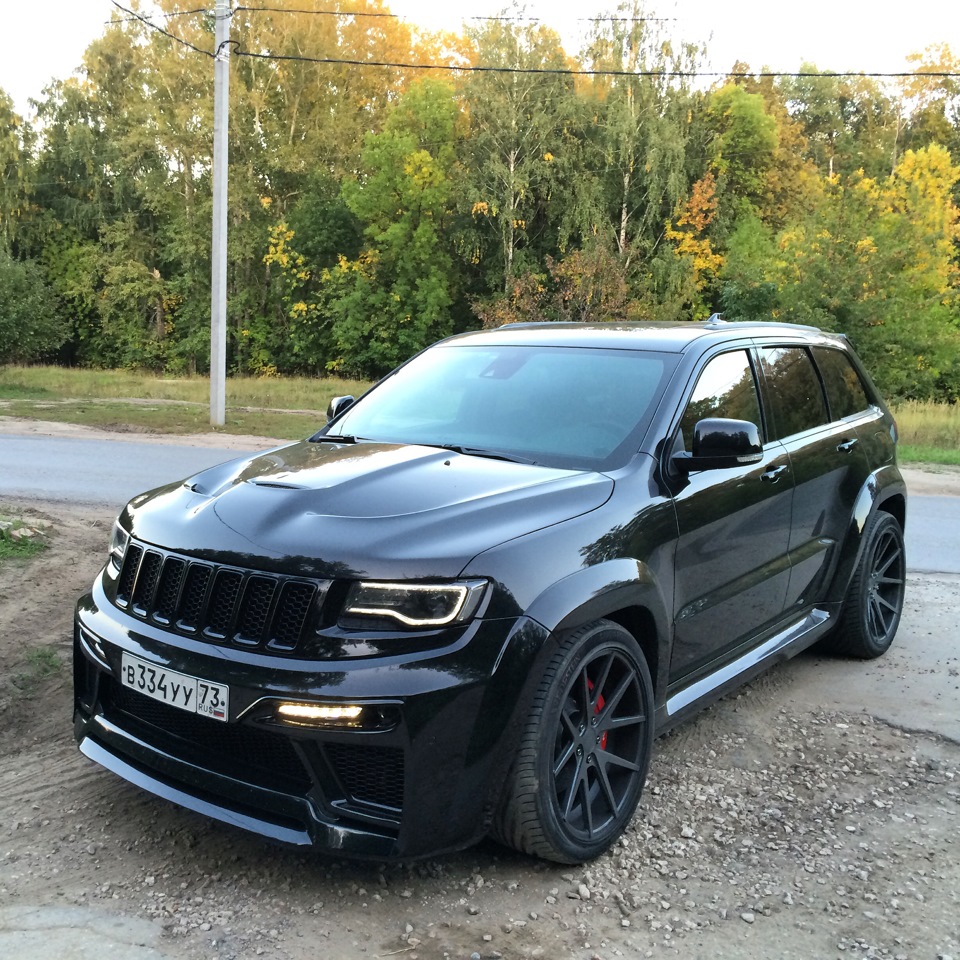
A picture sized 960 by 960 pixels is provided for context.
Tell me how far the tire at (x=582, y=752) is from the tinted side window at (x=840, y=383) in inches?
97.8

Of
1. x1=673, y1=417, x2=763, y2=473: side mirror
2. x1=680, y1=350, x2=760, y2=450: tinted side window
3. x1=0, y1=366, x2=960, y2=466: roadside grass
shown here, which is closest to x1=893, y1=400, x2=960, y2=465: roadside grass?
x1=0, y1=366, x2=960, y2=466: roadside grass

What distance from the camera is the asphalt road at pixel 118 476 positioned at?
8734mm

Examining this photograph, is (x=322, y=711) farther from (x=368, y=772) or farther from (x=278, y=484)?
(x=278, y=484)

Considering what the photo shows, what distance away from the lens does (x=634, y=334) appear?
14.1 feet

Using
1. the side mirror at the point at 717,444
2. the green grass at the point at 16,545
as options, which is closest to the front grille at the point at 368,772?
the side mirror at the point at 717,444

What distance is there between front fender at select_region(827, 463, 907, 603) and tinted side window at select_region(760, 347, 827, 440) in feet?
1.72

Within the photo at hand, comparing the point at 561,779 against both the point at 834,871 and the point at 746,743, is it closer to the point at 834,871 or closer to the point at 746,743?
the point at 834,871

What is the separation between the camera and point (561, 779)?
9.90 ft

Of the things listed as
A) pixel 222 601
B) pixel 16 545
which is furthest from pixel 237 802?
pixel 16 545

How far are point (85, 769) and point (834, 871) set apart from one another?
2.68 meters

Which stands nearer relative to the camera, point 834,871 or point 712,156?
point 834,871

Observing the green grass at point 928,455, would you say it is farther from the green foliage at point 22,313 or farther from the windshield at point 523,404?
the green foliage at point 22,313

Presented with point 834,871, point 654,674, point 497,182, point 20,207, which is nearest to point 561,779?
point 654,674

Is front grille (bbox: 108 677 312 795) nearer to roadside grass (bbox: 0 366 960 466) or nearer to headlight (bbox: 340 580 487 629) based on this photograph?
headlight (bbox: 340 580 487 629)
